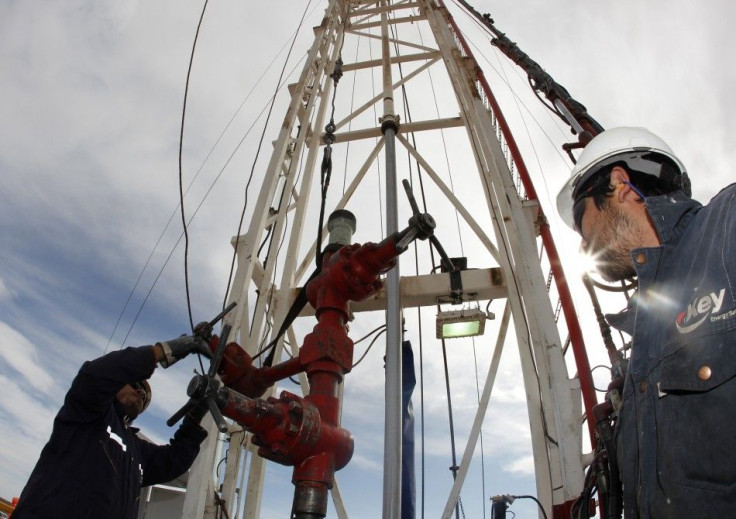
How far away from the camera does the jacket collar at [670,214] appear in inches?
49.6

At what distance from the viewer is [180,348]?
2262mm

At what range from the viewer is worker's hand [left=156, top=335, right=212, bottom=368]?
225 cm

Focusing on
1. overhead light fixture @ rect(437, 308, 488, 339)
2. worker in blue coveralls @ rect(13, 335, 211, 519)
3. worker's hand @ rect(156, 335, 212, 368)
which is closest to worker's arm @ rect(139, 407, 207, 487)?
worker in blue coveralls @ rect(13, 335, 211, 519)

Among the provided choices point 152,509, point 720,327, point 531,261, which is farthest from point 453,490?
point 152,509

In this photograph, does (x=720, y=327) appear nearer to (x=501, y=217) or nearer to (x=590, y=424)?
(x=590, y=424)

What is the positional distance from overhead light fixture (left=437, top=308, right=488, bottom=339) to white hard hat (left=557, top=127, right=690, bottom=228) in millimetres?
1290

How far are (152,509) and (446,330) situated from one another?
467cm

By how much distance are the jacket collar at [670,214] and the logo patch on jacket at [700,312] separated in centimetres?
28

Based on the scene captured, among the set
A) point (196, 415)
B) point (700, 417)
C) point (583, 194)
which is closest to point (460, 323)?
point (583, 194)

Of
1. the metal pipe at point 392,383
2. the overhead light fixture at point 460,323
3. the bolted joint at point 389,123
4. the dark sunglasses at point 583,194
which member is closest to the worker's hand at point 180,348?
the metal pipe at point 392,383

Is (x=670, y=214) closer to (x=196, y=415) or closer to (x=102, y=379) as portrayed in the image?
(x=102, y=379)

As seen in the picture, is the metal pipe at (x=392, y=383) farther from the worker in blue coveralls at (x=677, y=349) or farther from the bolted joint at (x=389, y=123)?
the worker in blue coveralls at (x=677, y=349)

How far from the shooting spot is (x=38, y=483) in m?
2.01

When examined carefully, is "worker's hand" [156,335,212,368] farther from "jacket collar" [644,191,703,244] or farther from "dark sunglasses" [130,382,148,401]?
"jacket collar" [644,191,703,244]
